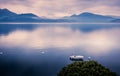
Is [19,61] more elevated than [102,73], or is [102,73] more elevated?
[102,73]

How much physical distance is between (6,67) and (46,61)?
15676 millimetres

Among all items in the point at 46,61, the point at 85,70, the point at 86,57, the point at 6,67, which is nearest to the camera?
the point at 85,70

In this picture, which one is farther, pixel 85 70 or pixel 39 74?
pixel 39 74

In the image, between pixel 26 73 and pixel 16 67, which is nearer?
pixel 26 73

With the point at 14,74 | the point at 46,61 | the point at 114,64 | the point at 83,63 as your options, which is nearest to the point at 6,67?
the point at 14,74

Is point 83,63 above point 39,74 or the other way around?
above

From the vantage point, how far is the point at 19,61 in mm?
72062

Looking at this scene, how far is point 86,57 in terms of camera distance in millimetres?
83688

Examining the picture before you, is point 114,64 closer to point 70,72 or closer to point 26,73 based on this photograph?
point 26,73

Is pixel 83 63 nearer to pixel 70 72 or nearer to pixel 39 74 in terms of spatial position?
pixel 70 72

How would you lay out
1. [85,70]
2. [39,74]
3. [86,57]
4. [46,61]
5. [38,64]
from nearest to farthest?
[85,70] < [39,74] < [38,64] < [46,61] < [86,57]

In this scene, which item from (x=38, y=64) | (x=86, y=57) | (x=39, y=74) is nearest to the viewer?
(x=39, y=74)

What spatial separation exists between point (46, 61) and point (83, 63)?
44464mm

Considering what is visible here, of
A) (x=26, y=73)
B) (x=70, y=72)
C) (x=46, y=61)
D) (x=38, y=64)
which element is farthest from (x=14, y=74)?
(x=70, y=72)
